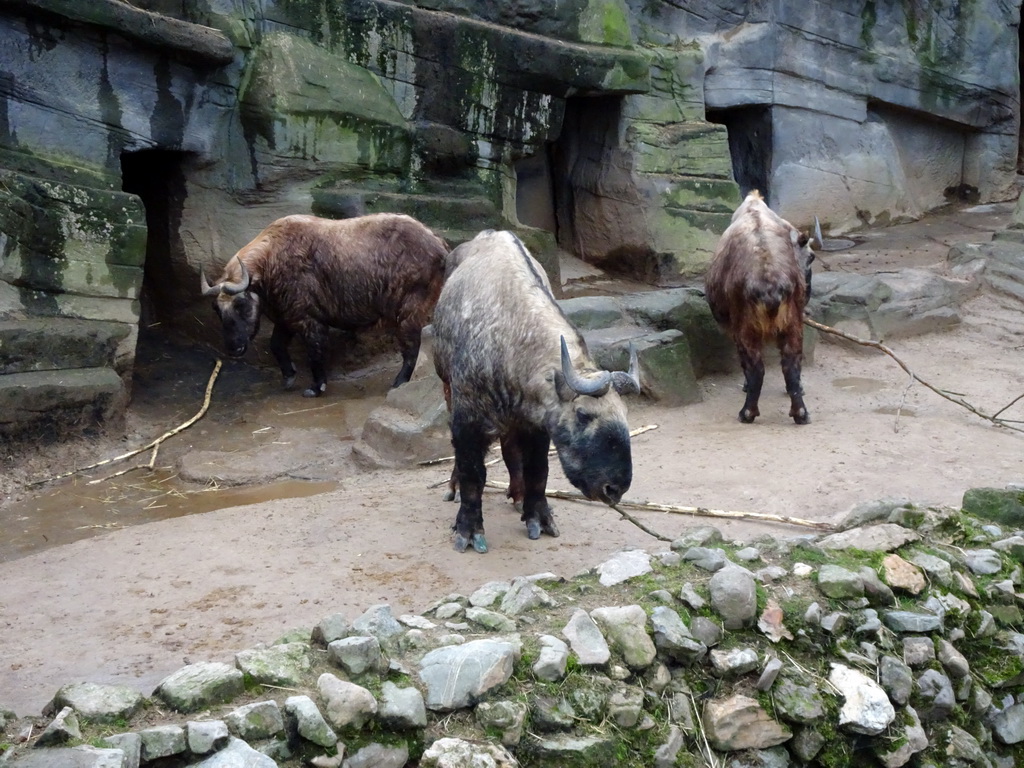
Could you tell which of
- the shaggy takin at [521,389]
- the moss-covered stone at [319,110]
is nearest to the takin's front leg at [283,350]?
the moss-covered stone at [319,110]

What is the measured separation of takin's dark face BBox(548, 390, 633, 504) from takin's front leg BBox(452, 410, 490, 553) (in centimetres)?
69

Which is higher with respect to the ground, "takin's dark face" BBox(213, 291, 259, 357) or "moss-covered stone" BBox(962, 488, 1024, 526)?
"takin's dark face" BBox(213, 291, 259, 357)

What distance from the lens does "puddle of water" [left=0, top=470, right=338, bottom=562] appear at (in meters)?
6.11

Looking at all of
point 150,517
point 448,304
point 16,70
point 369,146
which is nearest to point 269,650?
point 448,304

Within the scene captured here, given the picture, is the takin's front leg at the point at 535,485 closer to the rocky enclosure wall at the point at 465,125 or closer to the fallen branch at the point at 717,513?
the fallen branch at the point at 717,513

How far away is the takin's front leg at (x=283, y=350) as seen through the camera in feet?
30.1

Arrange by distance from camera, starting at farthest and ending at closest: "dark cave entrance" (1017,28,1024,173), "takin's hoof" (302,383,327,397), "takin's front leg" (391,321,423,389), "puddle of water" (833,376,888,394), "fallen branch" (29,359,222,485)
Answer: "dark cave entrance" (1017,28,1024,173) → "takin's hoof" (302,383,327,397) → "takin's front leg" (391,321,423,389) → "puddle of water" (833,376,888,394) → "fallen branch" (29,359,222,485)

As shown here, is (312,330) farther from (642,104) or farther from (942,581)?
(942,581)

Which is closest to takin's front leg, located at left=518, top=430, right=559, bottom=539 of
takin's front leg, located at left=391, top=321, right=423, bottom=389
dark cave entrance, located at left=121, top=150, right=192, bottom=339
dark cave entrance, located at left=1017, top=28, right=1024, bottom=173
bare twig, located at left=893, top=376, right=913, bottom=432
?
bare twig, located at left=893, top=376, right=913, bottom=432

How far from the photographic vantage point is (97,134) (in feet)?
26.6

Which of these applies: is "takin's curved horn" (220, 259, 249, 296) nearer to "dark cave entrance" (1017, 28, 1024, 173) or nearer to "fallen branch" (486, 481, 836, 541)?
"fallen branch" (486, 481, 836, 541)

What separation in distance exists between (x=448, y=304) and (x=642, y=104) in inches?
281

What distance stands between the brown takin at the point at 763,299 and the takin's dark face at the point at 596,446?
3.23 metres

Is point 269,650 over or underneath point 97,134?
underneath
